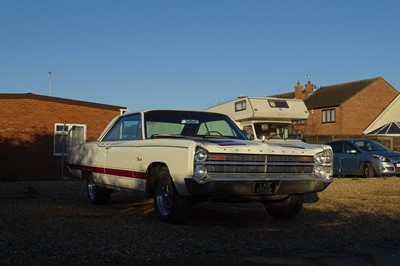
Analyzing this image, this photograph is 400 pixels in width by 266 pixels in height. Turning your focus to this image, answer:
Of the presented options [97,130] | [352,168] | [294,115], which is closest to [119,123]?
[294,115]

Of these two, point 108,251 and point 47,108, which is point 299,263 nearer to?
point 108,251

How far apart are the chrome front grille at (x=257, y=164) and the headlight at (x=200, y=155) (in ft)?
0.20

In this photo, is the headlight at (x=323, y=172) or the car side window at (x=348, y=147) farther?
the car side window at (x=348, y=147)

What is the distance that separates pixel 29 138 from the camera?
19953 mm

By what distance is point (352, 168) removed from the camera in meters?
18.2

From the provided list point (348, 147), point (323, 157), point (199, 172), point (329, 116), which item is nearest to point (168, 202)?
point (199, 172)

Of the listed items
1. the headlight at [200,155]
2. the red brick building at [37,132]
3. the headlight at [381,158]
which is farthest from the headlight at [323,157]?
the red brick building at [37,132]

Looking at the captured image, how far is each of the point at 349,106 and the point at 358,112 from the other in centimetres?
139

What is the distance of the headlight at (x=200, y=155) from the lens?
651 centimetres

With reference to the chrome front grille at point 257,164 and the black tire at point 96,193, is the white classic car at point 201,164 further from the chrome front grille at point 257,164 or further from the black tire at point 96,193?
the black tire at point 96,193

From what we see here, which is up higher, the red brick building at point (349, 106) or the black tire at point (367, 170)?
the red brick building at point (349, 106)

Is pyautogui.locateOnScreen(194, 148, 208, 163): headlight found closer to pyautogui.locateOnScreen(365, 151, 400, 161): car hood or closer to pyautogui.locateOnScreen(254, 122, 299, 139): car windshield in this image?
pyautogui.locateOnScreen(254, 122, 299, 139): car windshield

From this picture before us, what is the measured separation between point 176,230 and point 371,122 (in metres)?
43.1

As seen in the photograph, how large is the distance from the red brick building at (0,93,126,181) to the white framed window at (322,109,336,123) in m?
29.1
